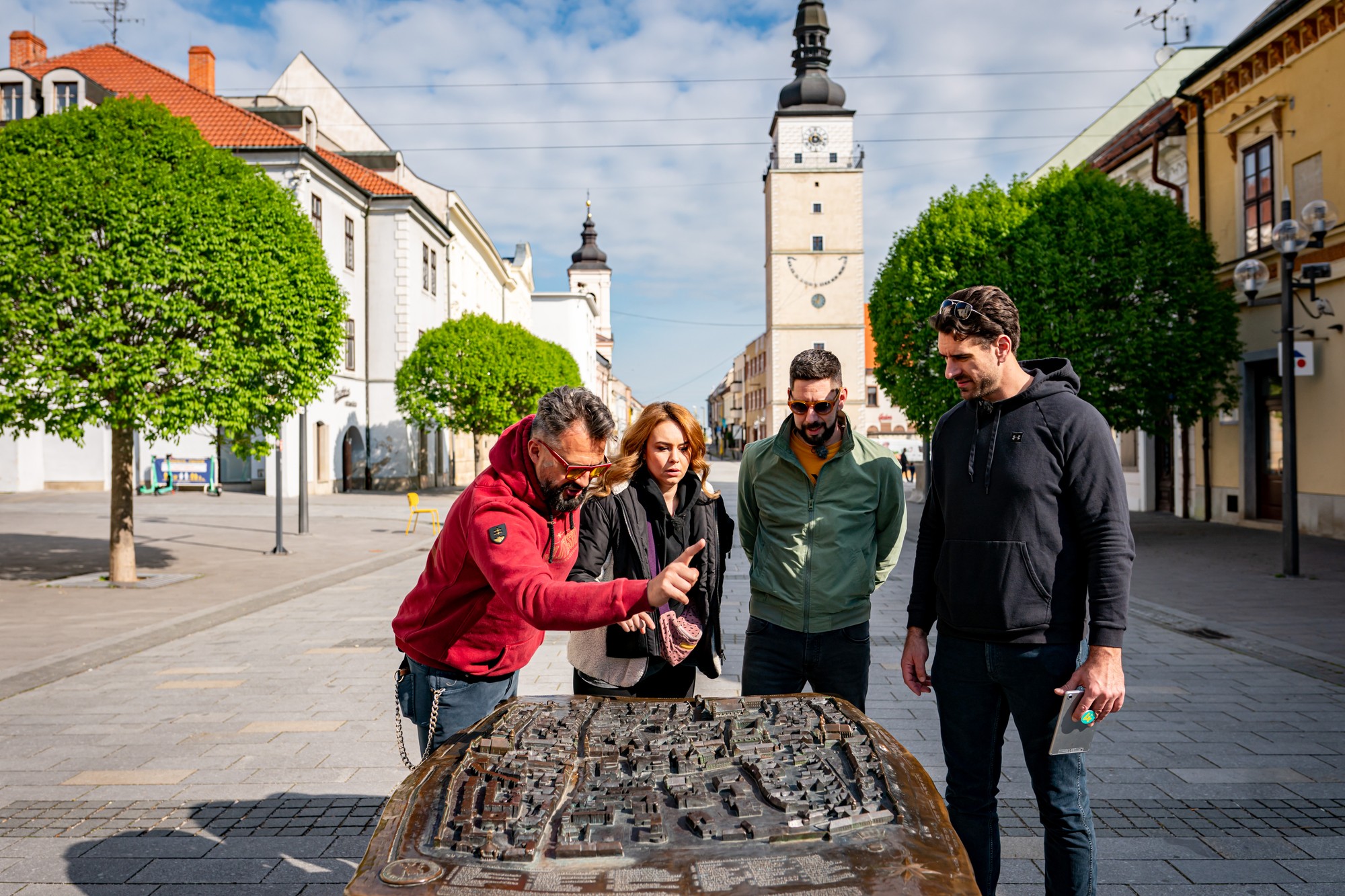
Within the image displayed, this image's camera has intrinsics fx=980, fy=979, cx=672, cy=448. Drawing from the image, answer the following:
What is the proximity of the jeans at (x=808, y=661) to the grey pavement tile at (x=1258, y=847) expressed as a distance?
1.73 metres

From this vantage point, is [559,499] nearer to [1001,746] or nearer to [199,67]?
[1001,746]

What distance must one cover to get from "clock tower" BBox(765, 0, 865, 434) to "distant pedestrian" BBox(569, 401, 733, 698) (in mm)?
66861

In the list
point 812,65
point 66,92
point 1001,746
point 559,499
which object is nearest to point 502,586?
point 559,499

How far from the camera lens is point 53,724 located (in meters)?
6.02

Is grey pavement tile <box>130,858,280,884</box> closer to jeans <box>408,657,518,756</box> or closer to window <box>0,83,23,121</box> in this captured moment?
jeans <box>408,657,518,756</box>

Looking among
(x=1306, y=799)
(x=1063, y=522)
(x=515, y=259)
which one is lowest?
(x=1306, y=799)

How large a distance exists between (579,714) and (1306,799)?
382 centimetres

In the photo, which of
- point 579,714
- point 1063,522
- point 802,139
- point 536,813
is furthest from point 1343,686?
point 802,139

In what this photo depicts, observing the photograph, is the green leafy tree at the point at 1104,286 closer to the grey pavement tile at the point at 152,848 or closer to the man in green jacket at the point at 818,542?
the man in green jacket at the point at 818,542

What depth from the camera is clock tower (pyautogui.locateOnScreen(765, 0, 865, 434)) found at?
70.6 metres

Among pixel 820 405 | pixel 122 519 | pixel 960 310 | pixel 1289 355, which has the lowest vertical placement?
pixel 122 519

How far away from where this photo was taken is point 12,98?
1144 inches

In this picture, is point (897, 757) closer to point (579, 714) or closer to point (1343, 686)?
point (579, 714)

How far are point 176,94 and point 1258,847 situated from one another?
3845cm
